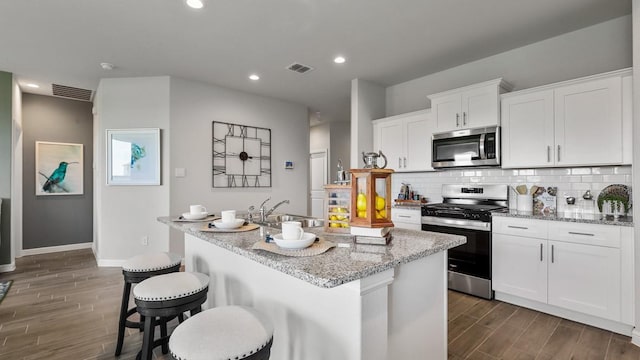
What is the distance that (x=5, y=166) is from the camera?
12.9 ft

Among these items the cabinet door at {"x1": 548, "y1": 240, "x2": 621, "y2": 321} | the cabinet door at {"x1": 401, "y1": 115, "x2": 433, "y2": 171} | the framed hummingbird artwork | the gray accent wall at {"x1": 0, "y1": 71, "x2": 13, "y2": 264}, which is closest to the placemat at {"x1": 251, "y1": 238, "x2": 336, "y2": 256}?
the cabinet door at {"x1": 548, "y1": 240, "x2": 621, "y2": 321}

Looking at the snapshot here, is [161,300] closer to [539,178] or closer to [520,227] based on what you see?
[520,227]

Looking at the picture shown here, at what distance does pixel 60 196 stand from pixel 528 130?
6.99 meters

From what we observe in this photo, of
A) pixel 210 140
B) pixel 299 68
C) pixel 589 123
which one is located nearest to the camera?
pixel 589 123

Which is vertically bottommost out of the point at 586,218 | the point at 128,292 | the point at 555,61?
the point at 128,292

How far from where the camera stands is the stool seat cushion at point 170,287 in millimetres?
1509

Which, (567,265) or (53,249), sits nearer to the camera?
(567,265)

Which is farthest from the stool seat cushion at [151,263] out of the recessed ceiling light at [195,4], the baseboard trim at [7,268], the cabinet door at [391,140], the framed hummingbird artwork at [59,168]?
the framed hummingbird artwork at [59,168]

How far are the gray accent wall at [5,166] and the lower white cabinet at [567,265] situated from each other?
6.00 m

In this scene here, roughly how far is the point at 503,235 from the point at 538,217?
13.8 inches

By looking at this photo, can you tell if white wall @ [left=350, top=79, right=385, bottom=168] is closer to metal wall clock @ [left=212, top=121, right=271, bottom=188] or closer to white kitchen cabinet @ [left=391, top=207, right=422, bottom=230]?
white kitchen cabinet @ [left=391, top=207, right=422, bottom=230]

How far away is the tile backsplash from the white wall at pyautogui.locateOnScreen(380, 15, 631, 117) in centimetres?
97

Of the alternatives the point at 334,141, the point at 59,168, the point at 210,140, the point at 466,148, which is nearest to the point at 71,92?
the point at 59,168

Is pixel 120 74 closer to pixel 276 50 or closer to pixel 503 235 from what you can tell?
pixel 276 50
